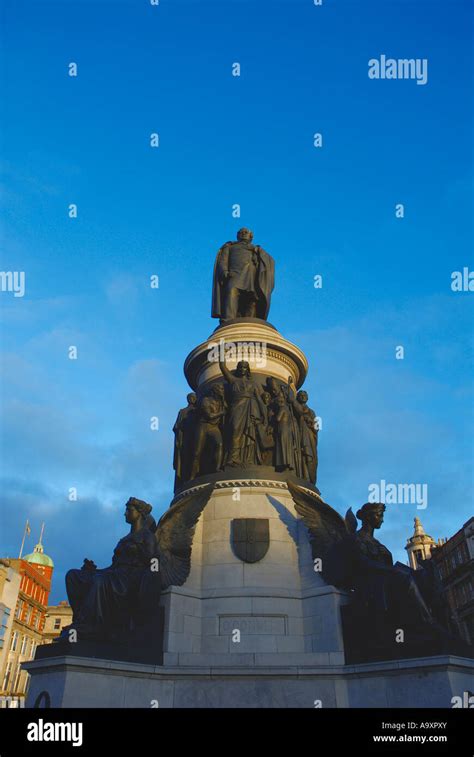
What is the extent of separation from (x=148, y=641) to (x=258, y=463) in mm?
5125

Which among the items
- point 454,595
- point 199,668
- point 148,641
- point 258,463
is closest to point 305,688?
point 199,668

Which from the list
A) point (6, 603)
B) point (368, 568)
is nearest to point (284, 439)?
point (368, 568)

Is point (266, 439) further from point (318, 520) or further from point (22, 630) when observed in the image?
point (22, 630)

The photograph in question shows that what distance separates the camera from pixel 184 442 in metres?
15.5

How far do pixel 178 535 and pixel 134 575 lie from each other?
6.27 ft

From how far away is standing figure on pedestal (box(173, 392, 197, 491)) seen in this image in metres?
15.1

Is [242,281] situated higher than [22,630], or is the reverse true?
[242,281]

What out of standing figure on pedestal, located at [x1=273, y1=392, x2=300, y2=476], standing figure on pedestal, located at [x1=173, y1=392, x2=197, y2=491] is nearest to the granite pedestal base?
standing figure on pedestal, located at [x1=273, y1=392, x2=300, y2=476]

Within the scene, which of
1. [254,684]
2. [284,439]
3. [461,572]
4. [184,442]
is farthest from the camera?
[461,572]

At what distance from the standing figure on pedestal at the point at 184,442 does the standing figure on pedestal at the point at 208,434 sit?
0.91ft

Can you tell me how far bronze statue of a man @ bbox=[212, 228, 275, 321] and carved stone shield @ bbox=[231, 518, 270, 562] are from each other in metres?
7.79

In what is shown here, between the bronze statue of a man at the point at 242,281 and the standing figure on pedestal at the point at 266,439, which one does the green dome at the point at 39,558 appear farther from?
the standing figure on pedestal at the point at 266,439

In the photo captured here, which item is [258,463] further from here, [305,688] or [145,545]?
[305,688]

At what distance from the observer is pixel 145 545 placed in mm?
11797
